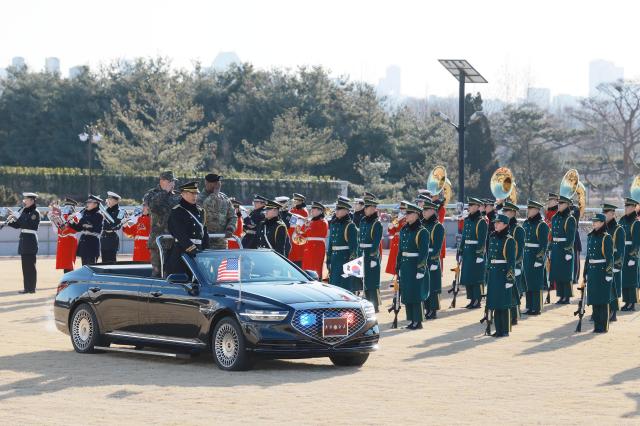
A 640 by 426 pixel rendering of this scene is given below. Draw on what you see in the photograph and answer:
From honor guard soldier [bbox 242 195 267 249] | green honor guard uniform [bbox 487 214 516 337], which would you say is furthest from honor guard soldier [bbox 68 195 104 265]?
green honor guard uniform [bbox 487 214 516 337]

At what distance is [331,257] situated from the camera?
20.5 m

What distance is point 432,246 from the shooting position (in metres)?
18.7

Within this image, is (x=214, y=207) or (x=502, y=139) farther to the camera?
(x=502, y=139)

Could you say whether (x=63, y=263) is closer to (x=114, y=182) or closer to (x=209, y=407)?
(x=209, y=407)

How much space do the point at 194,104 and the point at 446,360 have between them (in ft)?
170

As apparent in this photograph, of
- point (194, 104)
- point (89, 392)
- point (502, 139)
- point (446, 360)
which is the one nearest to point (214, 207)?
point (446, 360)

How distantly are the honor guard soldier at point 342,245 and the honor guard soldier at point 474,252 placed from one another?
197cm

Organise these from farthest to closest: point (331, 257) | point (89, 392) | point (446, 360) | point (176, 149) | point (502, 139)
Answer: point (502, 139) < point (176, 149) < point (331, 257) < point (446, 360) < point (89, 392)

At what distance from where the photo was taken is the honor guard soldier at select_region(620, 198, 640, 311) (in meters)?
20.9

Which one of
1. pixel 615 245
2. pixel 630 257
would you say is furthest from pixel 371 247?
pixel 630 257

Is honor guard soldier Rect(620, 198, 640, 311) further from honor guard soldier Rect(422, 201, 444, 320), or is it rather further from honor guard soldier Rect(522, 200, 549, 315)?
honor guard soldier Rect(422, 201, 444, 320)

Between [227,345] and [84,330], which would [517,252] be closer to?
[227,345]

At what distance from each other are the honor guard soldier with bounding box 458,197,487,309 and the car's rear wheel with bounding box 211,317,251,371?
8804 mm

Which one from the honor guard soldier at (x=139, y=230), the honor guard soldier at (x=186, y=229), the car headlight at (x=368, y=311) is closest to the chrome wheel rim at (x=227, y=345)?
the honor guard soldier at (x=186, y=229)
